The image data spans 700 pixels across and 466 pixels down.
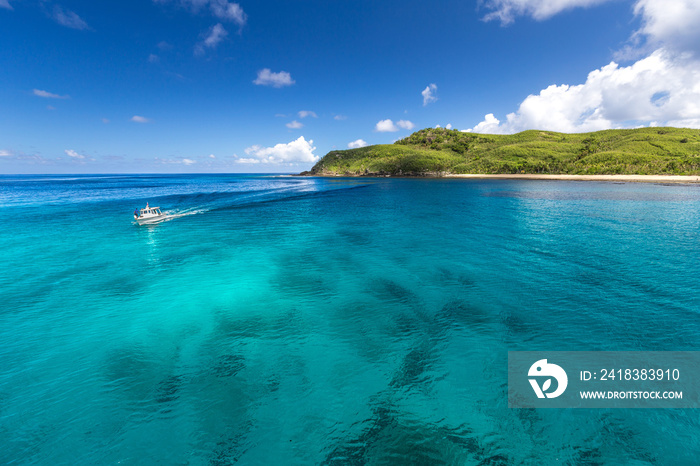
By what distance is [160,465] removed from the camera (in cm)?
893

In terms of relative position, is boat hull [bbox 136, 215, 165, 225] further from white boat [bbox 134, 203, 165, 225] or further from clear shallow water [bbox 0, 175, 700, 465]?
clear shallow water [bbox 0, 175, 700, 465]

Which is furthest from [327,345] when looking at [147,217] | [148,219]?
[147,217]

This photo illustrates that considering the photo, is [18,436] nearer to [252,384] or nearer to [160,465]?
[160,465]

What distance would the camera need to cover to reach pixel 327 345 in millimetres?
14742

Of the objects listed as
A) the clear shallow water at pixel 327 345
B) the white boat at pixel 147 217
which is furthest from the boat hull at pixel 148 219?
the clear shallow water at pixel 327 345

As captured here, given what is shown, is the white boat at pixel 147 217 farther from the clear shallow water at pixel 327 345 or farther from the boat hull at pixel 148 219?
the clear shallow water at pixel 327 345

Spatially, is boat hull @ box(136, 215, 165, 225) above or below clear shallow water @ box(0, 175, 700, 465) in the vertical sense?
above

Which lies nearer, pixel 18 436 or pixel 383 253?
pixel 18 436

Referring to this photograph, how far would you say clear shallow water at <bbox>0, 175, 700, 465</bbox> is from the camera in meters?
9.45

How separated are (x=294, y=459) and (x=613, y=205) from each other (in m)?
81.6

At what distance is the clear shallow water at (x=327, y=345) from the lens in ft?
31.0

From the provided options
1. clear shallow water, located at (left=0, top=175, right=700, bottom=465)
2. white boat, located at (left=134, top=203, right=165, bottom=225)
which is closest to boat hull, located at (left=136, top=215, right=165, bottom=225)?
white boat, located at (left=134, top=203, right=165, bottom=225)

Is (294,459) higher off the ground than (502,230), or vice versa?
(502,230)

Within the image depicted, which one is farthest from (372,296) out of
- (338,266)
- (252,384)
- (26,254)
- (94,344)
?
(26,254)
